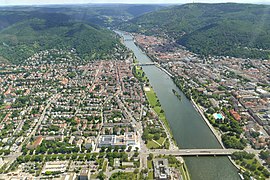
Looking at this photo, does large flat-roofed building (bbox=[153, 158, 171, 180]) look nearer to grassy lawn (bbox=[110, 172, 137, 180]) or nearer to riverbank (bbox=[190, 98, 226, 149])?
grassy lawn (bbox=[110, 172, 137, 180])

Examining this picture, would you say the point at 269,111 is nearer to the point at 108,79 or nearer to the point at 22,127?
the point at 108,79

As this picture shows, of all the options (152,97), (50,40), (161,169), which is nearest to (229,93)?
(152,97)

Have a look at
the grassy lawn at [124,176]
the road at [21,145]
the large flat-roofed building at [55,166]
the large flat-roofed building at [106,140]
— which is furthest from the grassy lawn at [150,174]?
the road at [21,145]

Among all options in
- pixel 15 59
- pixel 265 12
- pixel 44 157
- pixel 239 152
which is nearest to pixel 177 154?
pixel 239 152

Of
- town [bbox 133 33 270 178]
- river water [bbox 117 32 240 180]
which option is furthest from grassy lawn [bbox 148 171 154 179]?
town [bbox 133 33 270 178]

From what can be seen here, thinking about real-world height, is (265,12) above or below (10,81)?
above

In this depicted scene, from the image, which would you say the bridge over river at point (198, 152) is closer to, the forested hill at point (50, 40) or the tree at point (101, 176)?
the tree at point (101, 176)
